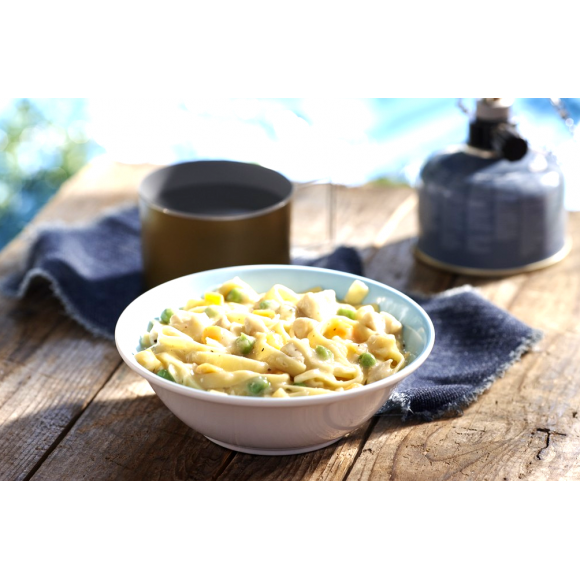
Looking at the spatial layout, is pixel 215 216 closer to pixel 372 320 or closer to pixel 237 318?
pixel 237 318

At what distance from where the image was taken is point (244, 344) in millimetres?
1376

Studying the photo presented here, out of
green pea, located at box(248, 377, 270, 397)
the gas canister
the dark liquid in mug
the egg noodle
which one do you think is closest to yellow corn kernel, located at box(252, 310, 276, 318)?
the egg noodle

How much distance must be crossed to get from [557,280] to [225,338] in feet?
3.21

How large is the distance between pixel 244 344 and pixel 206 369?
0.27ft

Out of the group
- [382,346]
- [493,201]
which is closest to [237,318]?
[382,346]

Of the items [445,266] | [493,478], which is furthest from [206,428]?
[445,266]

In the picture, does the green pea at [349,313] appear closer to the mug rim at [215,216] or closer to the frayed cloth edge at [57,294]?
the mug rim at [215,216]

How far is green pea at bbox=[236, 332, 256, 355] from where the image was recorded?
4.52ft

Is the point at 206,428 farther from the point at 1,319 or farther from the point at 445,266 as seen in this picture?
the point at 445,266

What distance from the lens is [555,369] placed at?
1.68 meters

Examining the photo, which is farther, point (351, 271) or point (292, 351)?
point (351, 271)

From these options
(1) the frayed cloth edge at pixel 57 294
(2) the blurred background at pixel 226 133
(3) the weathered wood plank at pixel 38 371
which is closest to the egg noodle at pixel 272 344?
(3) the weathered wood plank at pixel 38 371

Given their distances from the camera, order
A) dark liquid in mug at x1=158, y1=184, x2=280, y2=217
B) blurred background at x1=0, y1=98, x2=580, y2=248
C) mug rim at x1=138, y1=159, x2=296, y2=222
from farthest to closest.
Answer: blurred background at x1=0, y1=98, x2=580, y2=248, dark liquid in mug at x1=158, y1=184, x2=280, y2=217, mug rim at x1=138, y1=159, x2=296, y2=222

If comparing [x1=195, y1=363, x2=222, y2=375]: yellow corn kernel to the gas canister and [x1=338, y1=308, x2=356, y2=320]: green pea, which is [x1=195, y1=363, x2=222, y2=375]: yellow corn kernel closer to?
[x1=338, y1=308, x2=356, y2=320]: green pea
